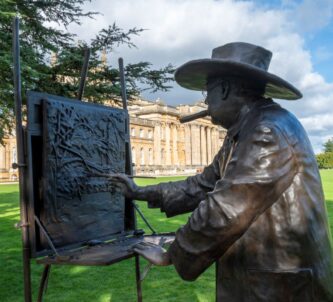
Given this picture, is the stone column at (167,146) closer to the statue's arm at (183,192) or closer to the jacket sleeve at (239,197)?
the statue's arm at (183,192)

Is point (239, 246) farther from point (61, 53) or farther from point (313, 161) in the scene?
point (61, 53)

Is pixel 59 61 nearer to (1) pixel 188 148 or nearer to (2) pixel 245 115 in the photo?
(2) pixel 245 115

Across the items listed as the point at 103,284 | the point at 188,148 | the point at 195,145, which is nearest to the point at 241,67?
the point at 103,284

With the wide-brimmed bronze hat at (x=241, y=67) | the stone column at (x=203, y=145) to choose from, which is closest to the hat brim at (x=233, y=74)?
the wide-brimmed bronze hat at (x=241, y=67)

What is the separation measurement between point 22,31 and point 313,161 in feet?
26.9

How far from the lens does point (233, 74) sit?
201cm

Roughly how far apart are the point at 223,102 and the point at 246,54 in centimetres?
26

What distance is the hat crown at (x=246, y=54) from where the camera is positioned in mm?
1990

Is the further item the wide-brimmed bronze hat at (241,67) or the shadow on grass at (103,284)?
the shadow on grass at (103,284)

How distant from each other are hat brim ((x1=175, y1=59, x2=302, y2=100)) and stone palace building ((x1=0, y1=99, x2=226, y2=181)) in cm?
5470

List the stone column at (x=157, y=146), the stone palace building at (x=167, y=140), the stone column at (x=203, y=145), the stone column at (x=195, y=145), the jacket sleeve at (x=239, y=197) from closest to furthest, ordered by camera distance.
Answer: the jacket sleeve at (x=239, y=197), the stone palace building at (x=167, y=140), the stone column at (x=157, y=146), the stone column at (x=195, y=145), the stone column at (x=203, y=145)

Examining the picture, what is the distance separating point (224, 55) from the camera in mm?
2045

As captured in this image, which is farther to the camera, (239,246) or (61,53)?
(61,53)

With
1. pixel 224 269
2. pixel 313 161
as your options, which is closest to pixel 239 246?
pixel 224 269
